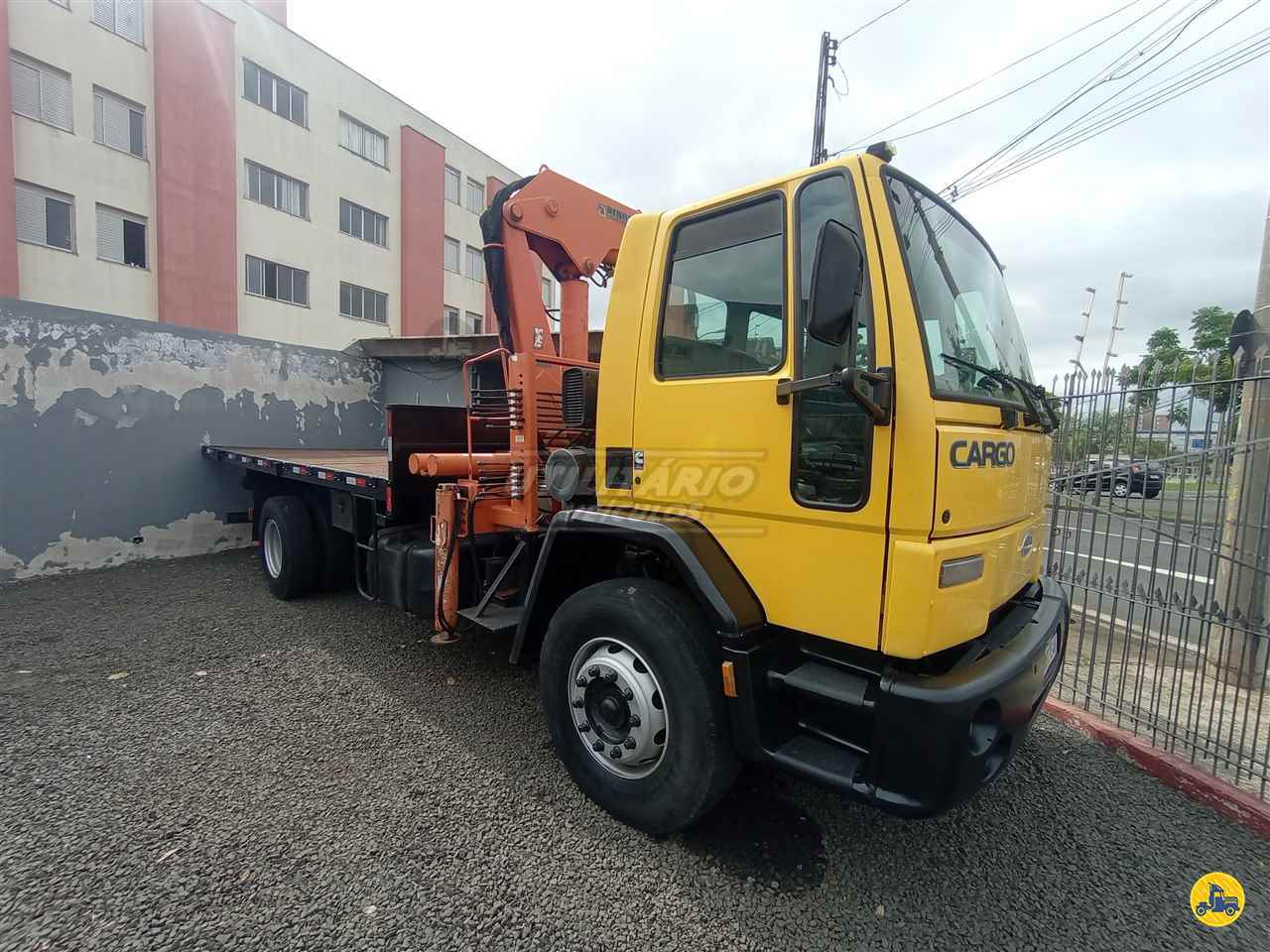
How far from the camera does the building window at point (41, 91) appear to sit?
542 inches

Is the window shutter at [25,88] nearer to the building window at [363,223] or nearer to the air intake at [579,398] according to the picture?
the building window at [363,223]

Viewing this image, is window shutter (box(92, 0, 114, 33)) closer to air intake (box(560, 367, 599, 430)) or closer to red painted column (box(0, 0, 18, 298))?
red painted column (box(0, 0, 18, 298))

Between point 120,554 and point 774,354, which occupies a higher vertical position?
point 774,354

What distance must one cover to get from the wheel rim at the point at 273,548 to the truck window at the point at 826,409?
522cm

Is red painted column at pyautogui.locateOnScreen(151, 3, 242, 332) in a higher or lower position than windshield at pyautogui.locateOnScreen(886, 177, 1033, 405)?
higher

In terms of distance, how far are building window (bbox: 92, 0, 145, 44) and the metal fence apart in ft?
73.4

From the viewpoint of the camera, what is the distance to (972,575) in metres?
2.00

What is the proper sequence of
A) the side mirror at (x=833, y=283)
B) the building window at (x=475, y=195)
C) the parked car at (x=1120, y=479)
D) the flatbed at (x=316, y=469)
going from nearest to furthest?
1. the side mirror at (x=833, y=283)
2. the parked car at (x=1120, y=479)
3. the flatbed at (x=316, y=469)
4. the building window at (x=475, y=195)

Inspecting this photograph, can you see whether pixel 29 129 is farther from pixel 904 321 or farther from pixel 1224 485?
pixel 1224 485

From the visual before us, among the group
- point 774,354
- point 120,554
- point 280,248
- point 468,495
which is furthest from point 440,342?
point 280,248

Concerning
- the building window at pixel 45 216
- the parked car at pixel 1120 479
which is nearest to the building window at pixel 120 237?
the building window at pixel 45 216

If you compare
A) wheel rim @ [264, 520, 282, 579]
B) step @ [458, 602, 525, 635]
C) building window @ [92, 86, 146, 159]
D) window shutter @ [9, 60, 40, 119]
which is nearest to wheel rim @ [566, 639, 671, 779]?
step @ [458, 602, 525, 635]

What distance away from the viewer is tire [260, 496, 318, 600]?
547 cm

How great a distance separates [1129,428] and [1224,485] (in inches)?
20.5
